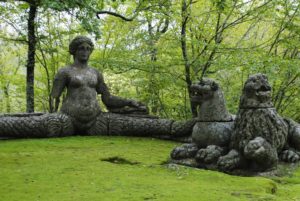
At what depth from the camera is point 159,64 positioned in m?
10.8

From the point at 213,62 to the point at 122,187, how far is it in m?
5.98

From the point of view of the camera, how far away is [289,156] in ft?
19.0

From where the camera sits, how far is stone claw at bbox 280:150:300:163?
19.0ft

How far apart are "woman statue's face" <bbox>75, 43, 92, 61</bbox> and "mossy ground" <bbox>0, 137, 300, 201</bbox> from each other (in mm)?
2649

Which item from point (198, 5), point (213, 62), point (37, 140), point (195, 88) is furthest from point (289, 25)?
point (37, 140)

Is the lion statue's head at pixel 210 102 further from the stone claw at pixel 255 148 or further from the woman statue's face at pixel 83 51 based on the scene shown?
the woman statue's face at pixel 83 51

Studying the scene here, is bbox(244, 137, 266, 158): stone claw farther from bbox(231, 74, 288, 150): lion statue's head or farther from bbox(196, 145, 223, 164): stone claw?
bbox(196, 145, 223, 164): stone claw

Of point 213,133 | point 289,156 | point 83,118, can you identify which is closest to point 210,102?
point 213,133

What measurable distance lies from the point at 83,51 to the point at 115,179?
495 centimetres

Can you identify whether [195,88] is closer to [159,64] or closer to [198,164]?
[198,164]

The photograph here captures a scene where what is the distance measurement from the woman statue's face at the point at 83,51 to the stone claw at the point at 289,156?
504 cm

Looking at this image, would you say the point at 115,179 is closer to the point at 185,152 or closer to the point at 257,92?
the point at 185,152

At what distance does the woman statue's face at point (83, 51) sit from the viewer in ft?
30.1

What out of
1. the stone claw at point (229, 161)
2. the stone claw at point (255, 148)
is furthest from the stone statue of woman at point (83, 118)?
the stone claw at point (255, 148)
